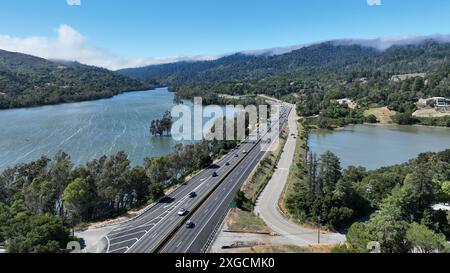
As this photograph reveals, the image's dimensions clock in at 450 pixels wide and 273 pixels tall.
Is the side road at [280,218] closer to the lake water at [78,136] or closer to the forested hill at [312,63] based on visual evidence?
the lake water at [78,136]

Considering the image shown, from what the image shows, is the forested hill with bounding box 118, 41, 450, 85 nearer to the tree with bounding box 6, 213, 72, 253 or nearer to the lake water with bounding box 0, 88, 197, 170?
the lake water with bounding box 0, 88, 197, 170

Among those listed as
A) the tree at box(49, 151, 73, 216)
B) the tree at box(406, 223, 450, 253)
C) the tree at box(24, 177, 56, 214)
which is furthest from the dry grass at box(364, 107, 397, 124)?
the tree at box(24, 177, 56, 214)

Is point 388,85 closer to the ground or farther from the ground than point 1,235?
farther from the ground

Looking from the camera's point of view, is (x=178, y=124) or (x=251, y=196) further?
(x=178, y=124)

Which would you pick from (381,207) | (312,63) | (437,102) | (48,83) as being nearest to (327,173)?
(381,207)

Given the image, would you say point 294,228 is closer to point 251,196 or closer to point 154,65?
point 251,196
